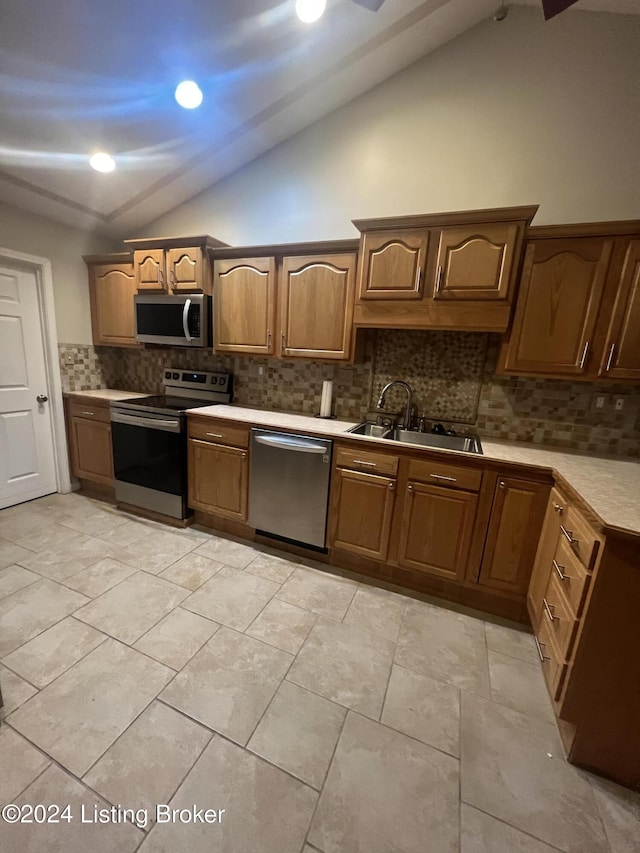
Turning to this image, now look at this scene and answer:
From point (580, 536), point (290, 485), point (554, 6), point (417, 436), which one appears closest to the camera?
point (554, 6)

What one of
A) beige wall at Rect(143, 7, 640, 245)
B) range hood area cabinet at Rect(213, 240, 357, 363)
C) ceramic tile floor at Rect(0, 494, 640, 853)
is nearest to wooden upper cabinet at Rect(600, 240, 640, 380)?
beige wall at Rect(143, 7, 640, 245)

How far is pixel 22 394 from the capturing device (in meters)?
2.95

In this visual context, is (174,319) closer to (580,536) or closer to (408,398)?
(408,398)

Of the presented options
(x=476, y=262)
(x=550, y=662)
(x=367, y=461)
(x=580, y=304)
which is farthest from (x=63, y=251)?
(x=550, y=662)

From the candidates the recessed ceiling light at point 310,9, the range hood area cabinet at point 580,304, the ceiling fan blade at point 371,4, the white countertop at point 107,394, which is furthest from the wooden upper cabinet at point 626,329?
the white countertop at point 107,394

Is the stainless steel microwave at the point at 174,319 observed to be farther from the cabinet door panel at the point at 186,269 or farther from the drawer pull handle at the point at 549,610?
the drawer pull handle at the point at 549,610

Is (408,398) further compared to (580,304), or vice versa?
(408,398)

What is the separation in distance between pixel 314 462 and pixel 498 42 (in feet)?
8.87

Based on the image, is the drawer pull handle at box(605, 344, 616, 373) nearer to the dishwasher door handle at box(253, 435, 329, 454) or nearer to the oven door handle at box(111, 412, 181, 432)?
the dishwasher door handle at box(253, 435, 329, 454)

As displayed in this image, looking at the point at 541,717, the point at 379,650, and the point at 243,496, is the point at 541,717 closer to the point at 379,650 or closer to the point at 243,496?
the point at 379,650

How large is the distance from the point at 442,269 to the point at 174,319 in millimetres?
2028

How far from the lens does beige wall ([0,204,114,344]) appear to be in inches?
107

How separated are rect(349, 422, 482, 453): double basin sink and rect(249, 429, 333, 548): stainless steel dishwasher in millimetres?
325

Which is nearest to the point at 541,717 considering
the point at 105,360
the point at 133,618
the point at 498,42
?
the point at 133,618
